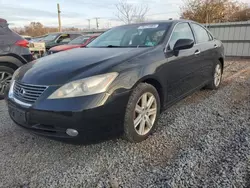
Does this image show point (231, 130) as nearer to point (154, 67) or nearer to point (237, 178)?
point (237, 178)

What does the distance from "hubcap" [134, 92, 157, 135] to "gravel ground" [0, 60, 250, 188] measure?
172mm

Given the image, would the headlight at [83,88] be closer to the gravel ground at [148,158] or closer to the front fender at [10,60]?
the gravel ground at [148,158]

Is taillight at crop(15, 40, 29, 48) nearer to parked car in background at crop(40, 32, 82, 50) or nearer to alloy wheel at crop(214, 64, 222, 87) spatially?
alloy wheel at crop(214, 64, 222, 87)

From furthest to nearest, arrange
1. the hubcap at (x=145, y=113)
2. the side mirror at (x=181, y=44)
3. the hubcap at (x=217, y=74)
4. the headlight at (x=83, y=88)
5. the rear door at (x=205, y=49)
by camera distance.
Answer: the hubcap at (x=217, y=74) < the rear door at (x=205, y=49) < the side mirror at (x=181, y=44) < the hubcap at (x=145, y=113) < the headlight at (x=83, y=88)

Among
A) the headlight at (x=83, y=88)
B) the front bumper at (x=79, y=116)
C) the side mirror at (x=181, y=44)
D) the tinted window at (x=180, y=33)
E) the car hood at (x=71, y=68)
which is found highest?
the tinted window at (x=180, y=33)

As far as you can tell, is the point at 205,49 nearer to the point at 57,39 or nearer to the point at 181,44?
the point at 181,44

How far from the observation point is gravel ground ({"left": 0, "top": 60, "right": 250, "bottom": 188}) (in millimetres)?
1924

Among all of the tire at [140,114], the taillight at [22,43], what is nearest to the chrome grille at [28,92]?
the tire at [140,114]

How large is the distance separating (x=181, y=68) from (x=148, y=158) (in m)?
1.48

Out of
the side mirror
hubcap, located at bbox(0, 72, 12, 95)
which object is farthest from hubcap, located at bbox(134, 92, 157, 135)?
hubcap, located at bbox(0, 72, 12, 95)

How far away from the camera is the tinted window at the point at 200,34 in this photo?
12.7 ft

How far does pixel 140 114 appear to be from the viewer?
8.18 feet

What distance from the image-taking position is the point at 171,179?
191 cm

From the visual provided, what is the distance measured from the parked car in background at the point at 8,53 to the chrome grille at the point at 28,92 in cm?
221
